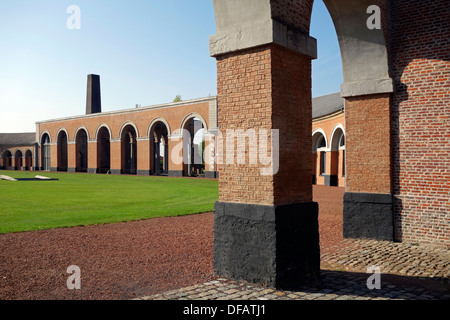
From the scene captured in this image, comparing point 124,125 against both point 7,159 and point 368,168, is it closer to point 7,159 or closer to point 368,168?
point 7,159

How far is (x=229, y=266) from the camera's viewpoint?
518cm

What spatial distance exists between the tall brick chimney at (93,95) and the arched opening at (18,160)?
48.9 ft

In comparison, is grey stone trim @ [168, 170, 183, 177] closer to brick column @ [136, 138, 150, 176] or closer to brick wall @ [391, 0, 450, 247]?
brick column @ [136, 138, 150, 176]

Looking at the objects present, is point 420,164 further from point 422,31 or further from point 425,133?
point 422,31

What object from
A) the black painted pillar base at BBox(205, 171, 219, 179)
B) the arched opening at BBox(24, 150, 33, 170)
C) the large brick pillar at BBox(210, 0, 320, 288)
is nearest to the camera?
the large brick pillar at BBox(210, 0, 320, 288)

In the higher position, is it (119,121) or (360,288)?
(119,121)

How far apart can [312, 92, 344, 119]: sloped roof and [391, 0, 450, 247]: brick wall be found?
20.5 metres

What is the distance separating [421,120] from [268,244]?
4920 mm

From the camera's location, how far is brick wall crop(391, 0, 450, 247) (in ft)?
24.6

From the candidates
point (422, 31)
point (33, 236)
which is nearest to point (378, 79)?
point (422, 31)

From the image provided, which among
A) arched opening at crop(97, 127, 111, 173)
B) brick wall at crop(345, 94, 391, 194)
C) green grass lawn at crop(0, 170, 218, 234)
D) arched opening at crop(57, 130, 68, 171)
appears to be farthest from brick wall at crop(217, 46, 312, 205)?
arched opening at crop(57, 130, 68, 171)

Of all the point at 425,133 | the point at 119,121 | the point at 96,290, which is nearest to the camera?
the point at 96,290

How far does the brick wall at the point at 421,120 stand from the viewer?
7.51 metres
